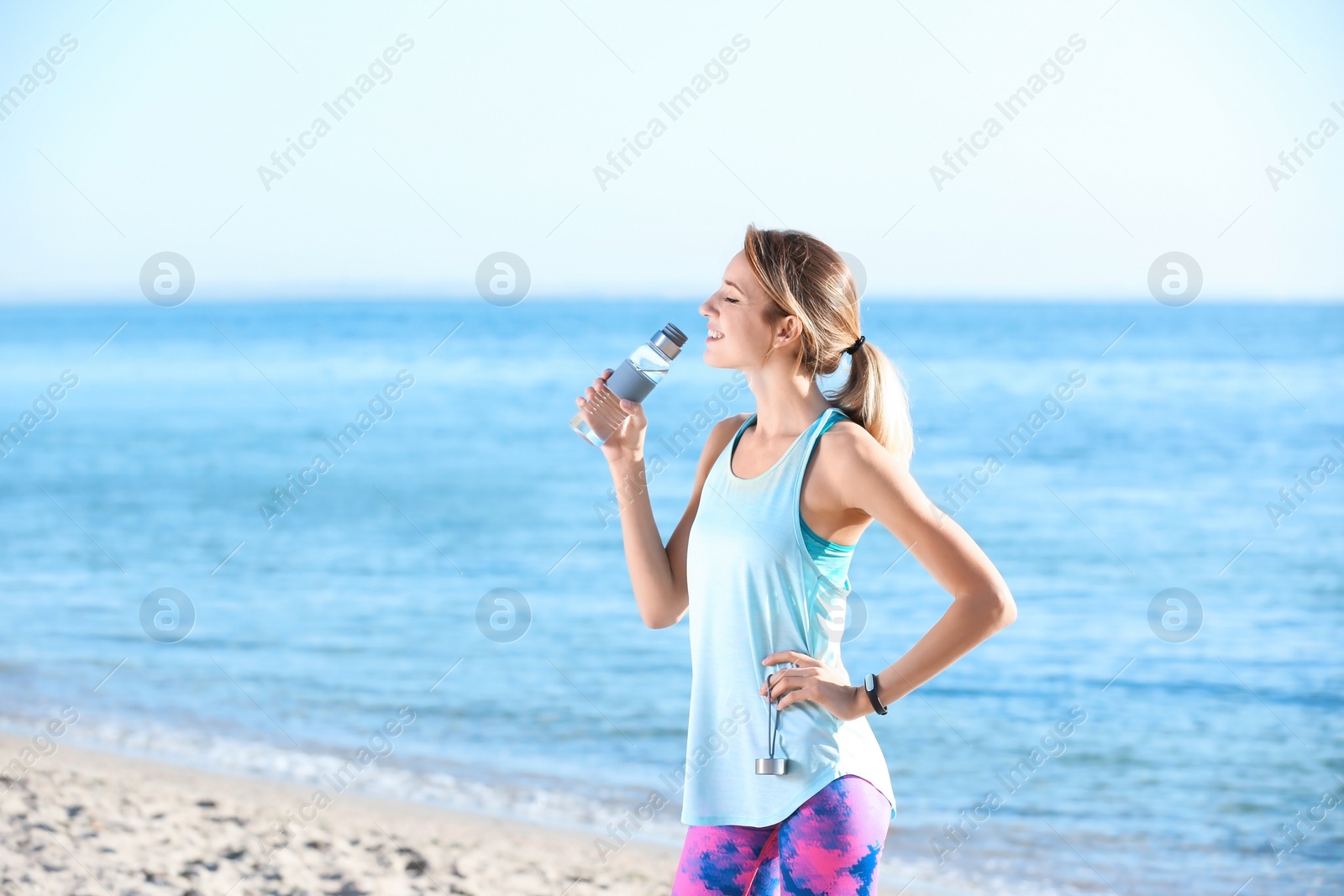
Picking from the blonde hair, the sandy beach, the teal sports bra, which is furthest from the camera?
the sandy beach

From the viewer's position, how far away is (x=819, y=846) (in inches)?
80.9

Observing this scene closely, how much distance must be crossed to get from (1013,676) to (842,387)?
22.1ft

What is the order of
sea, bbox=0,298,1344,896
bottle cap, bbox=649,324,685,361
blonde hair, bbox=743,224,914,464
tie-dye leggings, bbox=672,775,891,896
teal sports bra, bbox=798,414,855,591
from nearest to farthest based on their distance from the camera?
1. tie-dye leggings, bbox=672,775,891,896
2. teal sports bra, bbox=798,414,855,591
3. blonde hair, bbox=743,224,914,464
4. bottle cap, bbox=649,324,685,361
5. sea, bbox=0,298,1344,896

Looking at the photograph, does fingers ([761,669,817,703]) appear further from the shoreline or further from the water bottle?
the shoreline

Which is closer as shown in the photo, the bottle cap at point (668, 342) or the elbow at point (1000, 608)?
the elbow at point (1000, 608)

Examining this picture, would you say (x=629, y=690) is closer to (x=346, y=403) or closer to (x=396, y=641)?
(x=396, y=641)

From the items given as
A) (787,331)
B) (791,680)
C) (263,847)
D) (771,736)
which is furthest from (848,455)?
(263,847)

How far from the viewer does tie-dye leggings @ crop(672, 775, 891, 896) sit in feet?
6.73

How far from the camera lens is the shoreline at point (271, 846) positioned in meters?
4.48

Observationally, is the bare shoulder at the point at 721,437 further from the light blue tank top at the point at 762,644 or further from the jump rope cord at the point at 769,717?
the jump rope cord at the point at 769,717

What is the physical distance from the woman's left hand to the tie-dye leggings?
0.12m

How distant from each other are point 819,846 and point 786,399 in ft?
2.82

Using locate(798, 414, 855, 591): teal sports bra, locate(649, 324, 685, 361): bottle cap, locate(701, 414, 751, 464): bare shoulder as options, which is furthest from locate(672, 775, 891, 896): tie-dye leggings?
locate(649, 324, 685, 361): bottle cap

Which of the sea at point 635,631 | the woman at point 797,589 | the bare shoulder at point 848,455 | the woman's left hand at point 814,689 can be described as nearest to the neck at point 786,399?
the woman at point 797,589
